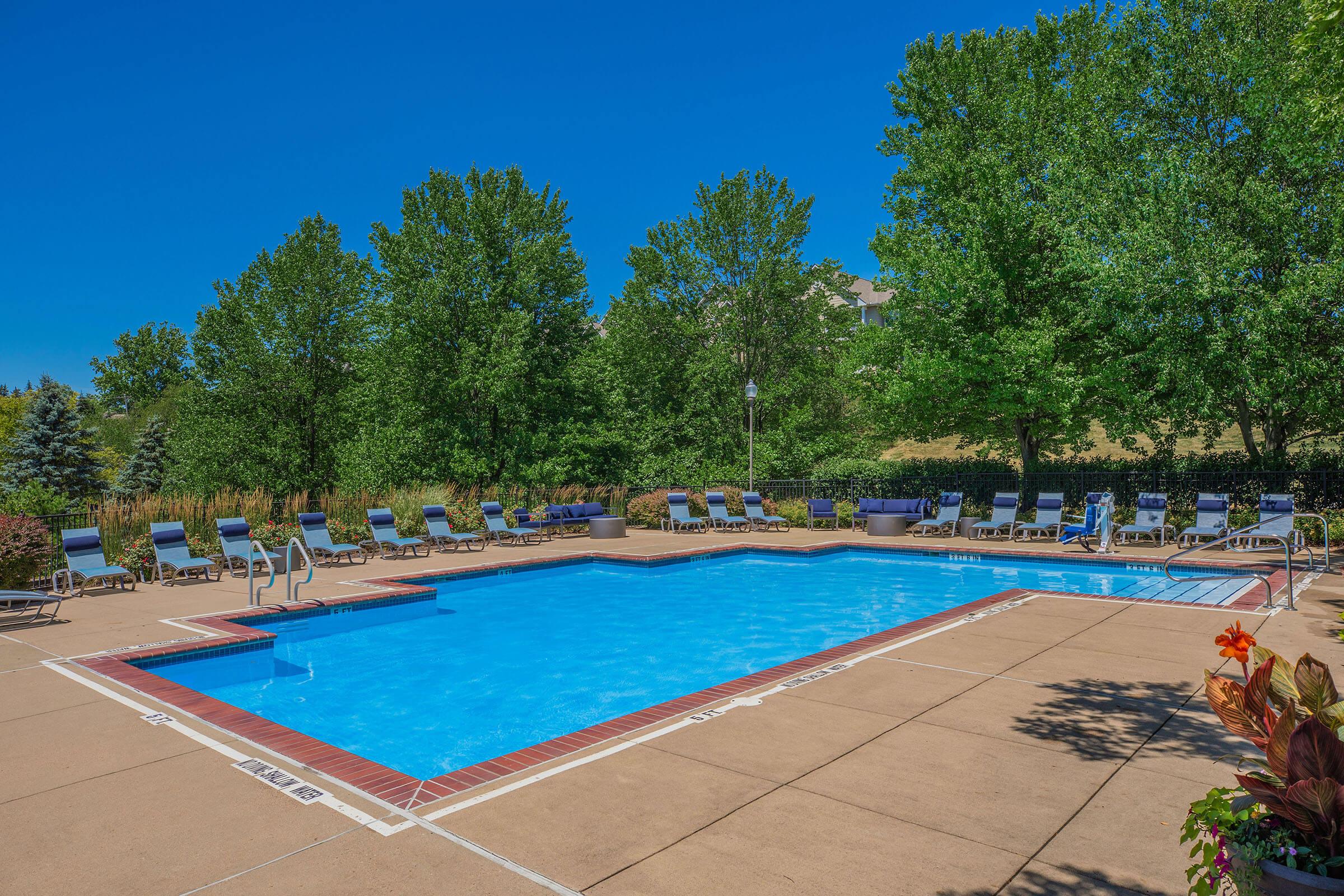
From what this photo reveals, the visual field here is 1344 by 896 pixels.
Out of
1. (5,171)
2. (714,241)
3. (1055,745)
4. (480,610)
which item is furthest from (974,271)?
(5,171)

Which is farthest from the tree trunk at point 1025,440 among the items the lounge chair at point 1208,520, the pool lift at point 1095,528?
the lounge chair at point 1208,520

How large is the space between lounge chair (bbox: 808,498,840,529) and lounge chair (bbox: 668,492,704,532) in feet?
9.83

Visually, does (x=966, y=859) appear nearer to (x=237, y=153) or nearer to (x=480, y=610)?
(x=480, y=610)

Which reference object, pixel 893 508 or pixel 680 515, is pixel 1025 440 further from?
pixel 680 515

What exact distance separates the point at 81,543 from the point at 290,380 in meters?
21.7

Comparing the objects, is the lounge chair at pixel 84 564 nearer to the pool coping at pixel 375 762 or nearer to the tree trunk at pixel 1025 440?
the pool coping at pixel 375 762

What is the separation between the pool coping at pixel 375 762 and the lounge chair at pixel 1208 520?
253 cm

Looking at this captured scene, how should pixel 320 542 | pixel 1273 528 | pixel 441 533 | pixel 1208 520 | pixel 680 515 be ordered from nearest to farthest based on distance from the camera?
pixel 1273 528, pixel 320 542, pixel 1208 520, pixel 441 533, pixel 680 515

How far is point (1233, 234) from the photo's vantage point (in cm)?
1664

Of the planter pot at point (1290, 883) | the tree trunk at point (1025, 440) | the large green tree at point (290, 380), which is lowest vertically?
the planter pot at point (1290, 883)

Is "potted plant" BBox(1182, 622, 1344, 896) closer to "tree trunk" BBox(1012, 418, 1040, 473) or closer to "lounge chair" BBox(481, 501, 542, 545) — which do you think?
"lounge chair" BBox(481, 501, 542, 545)

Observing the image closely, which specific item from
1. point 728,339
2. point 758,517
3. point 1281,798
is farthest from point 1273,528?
point 728,339

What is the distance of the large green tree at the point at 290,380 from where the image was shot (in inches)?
1235

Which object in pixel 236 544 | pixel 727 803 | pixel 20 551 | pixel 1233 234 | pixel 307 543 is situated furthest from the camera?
pixel 1233 234
